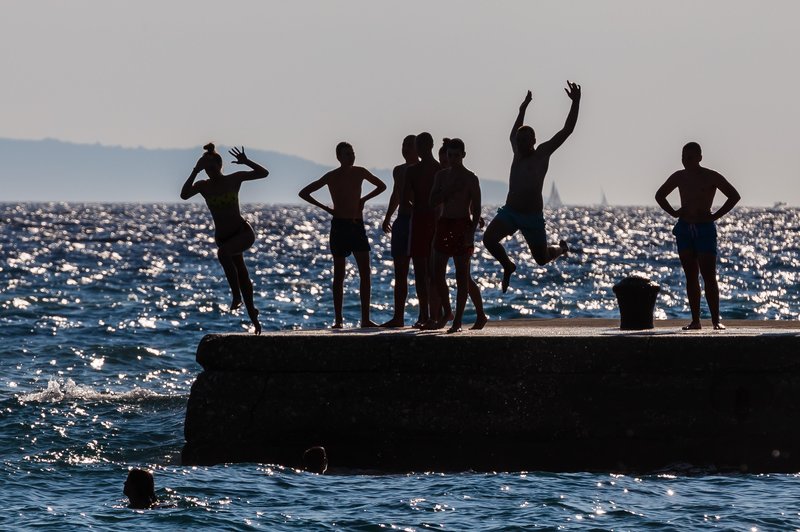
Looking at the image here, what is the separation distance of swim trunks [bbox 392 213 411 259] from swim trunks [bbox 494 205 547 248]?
45.1 inches

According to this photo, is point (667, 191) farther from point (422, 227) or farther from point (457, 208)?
point (422, 227)

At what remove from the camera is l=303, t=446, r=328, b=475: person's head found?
1216 centimetres

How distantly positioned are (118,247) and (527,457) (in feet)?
202

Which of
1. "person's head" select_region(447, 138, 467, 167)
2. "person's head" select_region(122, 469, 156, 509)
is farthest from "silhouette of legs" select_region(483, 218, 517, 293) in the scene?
"person's head" select_region(122, 469, 156, 509)

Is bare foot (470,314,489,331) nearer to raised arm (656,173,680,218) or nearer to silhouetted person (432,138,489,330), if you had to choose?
silhouetted person (432,138,489,330)

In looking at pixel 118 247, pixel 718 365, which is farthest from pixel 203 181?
pixel 118 247

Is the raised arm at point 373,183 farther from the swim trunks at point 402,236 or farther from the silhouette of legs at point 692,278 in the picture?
the silhouette of legs at point 692,278

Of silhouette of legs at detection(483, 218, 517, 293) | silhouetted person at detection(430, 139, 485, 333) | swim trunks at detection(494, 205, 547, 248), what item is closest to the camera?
silhouetted person at detection(430, 139, 485, 333)

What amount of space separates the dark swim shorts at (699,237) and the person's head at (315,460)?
12.4ft

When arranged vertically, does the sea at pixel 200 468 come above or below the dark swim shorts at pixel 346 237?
below

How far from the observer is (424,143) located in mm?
13289

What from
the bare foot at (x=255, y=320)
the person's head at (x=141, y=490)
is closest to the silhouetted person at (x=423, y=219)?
the bare foot at (x=255, y=320)

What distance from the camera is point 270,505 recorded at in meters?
11.5

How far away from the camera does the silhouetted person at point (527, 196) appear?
502 inches
